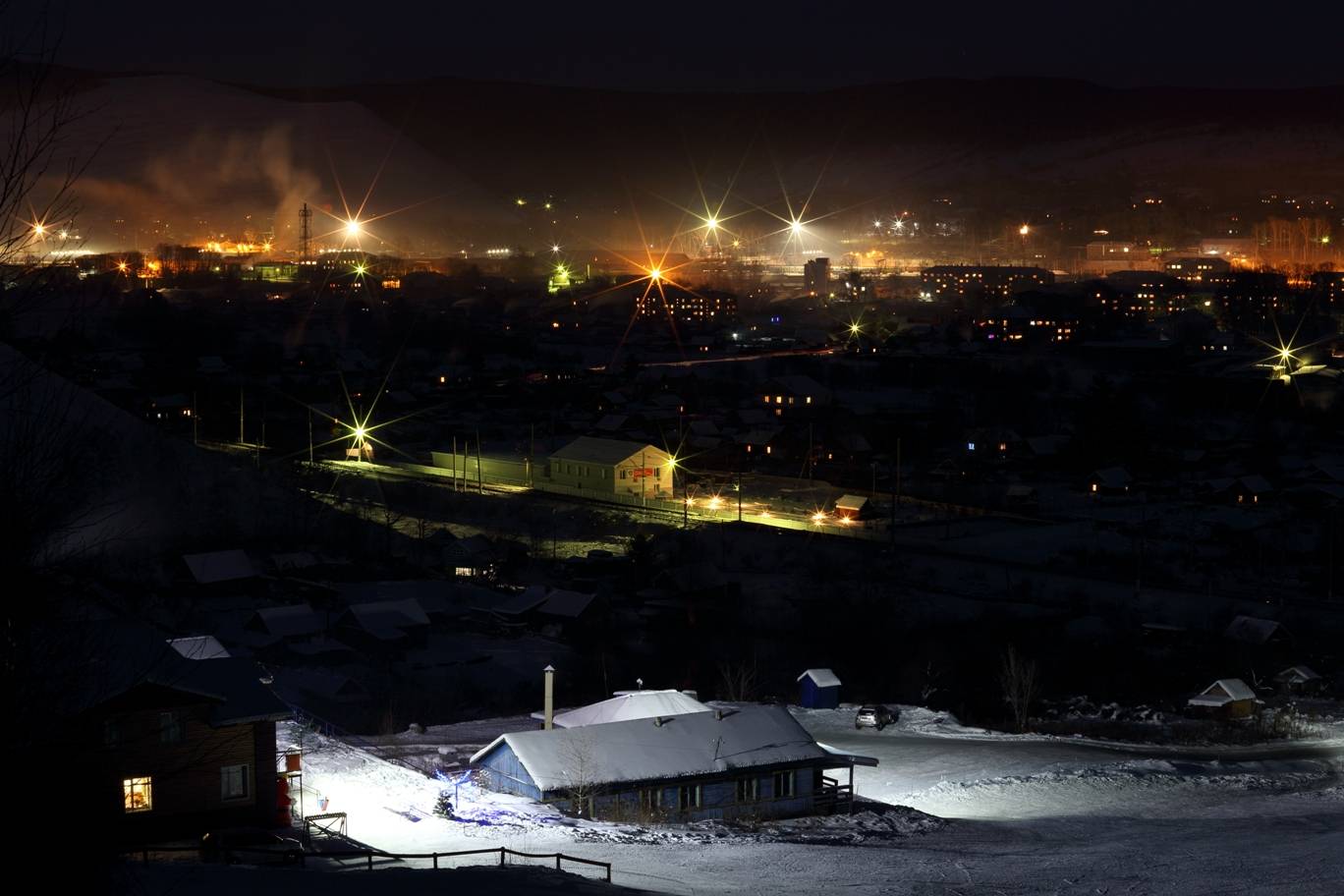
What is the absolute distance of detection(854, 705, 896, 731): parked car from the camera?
5043mm

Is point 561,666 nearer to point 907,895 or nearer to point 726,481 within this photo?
point 907,895

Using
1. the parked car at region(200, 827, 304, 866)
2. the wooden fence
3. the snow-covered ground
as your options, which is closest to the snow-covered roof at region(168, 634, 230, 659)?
the snow-covered ground

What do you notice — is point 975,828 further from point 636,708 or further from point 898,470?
point 898,470

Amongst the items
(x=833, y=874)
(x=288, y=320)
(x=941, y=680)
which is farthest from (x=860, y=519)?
(x=288, y=320)

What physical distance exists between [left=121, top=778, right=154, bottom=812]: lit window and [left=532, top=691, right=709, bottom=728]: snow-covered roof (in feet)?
4.19

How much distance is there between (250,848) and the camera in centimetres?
269

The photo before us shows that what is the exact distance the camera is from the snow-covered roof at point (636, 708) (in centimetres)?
399

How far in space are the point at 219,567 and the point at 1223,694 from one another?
14.3 feet

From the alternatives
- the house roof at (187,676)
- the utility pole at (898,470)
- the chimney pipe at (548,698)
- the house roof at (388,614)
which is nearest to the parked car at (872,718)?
the chimney pipe at (548,698)

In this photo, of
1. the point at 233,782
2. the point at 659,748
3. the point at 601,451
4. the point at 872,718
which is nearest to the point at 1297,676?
the point at 872,718

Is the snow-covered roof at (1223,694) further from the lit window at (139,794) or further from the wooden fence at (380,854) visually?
the lit window at (139,794)

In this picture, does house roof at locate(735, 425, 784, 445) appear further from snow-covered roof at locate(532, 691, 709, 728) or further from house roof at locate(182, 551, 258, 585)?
snow-covered roof at locate(532, 691, 709, 728)

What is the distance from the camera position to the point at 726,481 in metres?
10.1

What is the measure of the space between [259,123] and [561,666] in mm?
29156
